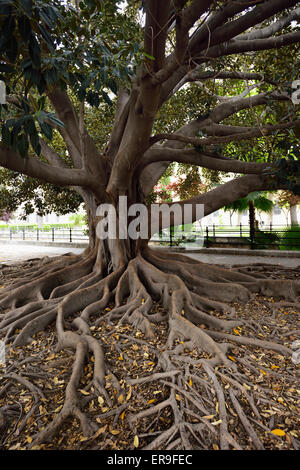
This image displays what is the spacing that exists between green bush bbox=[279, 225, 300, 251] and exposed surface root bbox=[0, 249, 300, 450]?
618cm

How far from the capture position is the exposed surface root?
1988mm

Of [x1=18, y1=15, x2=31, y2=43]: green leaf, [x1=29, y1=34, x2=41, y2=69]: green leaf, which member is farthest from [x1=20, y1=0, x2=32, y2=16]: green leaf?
[x1=29, y1=34, x2=41, y2=69]: green leaf

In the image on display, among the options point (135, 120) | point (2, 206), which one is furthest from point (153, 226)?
point (2, 206)

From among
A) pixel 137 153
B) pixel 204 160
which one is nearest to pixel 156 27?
pixel 137 153

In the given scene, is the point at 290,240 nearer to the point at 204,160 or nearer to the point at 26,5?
the point at 204,160

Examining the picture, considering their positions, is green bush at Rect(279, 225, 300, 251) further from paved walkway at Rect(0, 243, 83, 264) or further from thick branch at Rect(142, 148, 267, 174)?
paved walkway at Rect(0, 243, 83, 264)

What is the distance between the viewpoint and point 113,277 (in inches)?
177

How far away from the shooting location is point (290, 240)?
10.1m

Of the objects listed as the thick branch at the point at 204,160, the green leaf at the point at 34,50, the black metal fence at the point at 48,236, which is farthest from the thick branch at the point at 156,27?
the black metal fence at the point at 48,236

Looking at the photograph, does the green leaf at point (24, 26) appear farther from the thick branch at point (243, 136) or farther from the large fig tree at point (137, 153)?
the thick branch at point (243, 136)

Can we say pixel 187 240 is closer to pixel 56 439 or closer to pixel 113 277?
pixel 113 277

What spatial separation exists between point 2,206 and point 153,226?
4.43 meters

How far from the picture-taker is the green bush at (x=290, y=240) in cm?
978

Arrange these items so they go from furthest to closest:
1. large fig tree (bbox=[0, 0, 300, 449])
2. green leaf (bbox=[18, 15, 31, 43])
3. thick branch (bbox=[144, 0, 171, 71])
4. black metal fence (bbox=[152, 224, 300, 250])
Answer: black metal fence (bbox=[152, 224, 300, 250]) < thick branch (bbox=[144, 0, 171, 71]) < large fig tree (bbox=[0, 0, 300, 449]) < green leaf (bbox=[18, 15, 31, 43])
